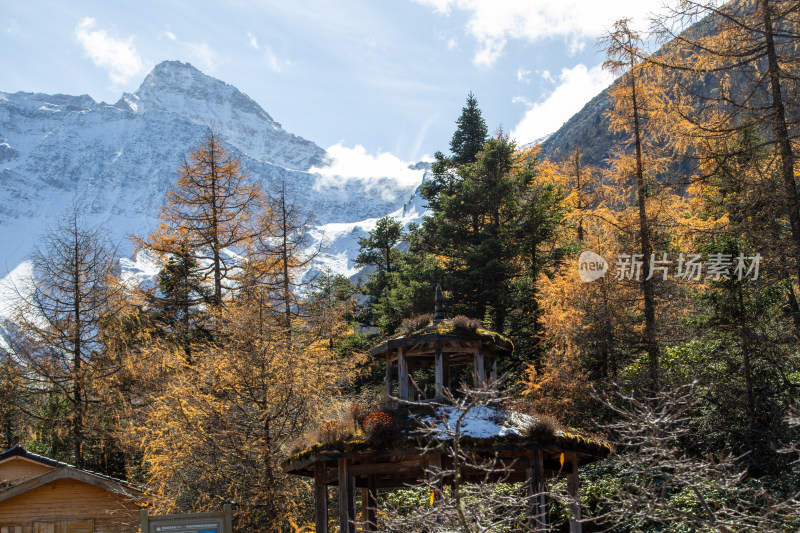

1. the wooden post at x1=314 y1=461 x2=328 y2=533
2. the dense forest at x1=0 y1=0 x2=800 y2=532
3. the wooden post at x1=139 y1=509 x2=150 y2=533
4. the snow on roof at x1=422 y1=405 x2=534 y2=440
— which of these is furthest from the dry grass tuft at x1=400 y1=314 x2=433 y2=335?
the wooden post at x1=139 y1=509 x2=150 y2=533

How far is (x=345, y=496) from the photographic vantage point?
11.4 metres

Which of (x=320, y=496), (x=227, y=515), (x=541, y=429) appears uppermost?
(x=541, y=429)

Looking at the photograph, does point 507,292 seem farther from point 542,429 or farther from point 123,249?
point 123,249

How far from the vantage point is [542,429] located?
11.1m

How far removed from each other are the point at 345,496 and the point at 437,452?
6.18 feet

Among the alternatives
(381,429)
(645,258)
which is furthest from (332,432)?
(645,258)

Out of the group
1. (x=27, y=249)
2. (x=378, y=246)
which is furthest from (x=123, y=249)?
(x=378, y=246)

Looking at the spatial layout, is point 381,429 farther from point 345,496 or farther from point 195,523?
point 195,523

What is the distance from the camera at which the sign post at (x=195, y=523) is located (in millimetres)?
9211

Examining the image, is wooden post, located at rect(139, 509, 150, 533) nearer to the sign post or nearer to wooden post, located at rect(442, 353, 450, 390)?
the sign post

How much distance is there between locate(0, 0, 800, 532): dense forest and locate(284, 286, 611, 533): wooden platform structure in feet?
2.01

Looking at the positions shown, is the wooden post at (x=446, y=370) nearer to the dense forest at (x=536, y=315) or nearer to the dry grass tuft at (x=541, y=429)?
the dense forest at (x=536, y=315)

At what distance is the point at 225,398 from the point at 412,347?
18.3 feet

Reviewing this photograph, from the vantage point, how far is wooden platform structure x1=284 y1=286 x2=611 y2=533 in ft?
36.1
